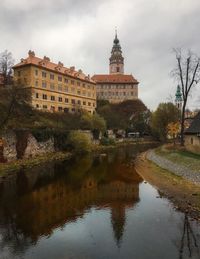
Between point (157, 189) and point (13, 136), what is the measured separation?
69.0ft

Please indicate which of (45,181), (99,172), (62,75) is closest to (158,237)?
(45,181)

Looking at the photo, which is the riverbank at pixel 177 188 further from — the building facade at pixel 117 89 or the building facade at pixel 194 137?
the building facade at pixel 117 89

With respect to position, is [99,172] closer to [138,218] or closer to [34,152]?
[34,152]

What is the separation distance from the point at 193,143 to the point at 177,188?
52.5ft

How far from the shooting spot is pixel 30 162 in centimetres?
3644

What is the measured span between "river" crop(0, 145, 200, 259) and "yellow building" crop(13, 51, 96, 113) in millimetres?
40447

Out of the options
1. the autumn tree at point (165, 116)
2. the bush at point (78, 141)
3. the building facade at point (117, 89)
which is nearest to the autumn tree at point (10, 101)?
the bush at point (78, 141)

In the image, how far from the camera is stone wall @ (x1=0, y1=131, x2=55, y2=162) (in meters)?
35.3

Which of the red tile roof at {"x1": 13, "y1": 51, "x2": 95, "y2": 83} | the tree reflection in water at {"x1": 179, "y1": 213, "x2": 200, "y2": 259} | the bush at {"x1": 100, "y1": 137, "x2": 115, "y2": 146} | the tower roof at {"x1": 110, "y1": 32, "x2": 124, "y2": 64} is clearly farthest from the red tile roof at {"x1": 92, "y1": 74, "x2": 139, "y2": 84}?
the tree reflection in water at {"x1": 179, "y1": 213, "x2": 200, "y2": 259}

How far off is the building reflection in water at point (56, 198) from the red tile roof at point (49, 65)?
129ft

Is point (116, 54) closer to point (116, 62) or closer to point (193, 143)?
point (116, 62)

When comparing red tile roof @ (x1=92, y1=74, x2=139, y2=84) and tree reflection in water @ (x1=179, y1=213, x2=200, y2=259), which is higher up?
red tile roof @ (x1=92, y1=74, x2=139, y2=84)

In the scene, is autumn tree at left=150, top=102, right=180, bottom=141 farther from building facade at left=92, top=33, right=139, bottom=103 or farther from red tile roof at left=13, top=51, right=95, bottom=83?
building facade at left=92, top=33, right=139, bottom=103

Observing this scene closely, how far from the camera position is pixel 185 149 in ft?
130
